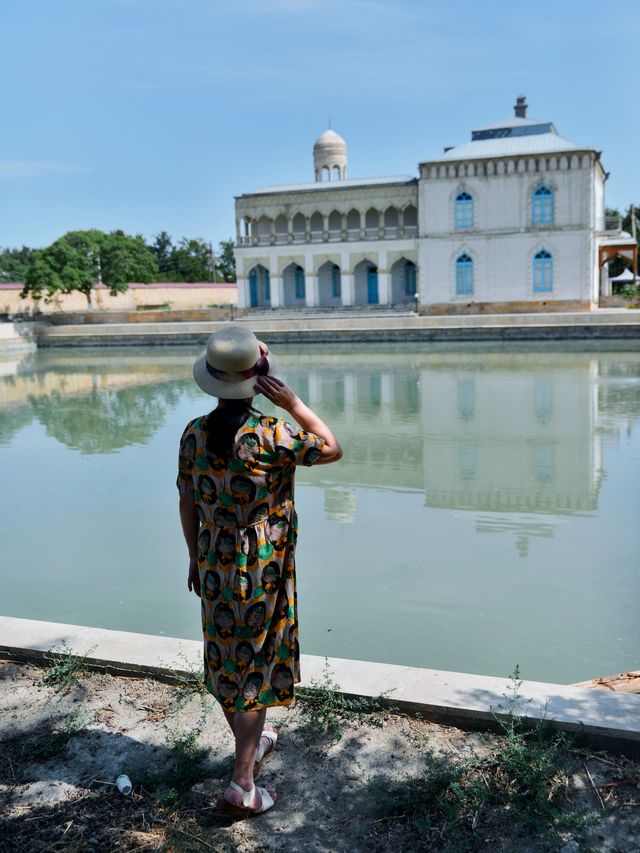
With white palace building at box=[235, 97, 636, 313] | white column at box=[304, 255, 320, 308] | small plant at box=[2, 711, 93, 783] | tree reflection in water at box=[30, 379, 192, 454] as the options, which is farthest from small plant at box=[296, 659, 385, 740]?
white column at box=[304, 255, 320, 308]

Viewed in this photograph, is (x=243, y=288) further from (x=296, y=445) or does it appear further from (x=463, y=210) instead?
(x=296, y=445)

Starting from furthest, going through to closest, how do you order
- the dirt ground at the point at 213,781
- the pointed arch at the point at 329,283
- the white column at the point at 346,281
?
1. the pointed arch at the point at 329,283
2. the white column at the point at 346,281
3. the dirt ground at the point at 213,781

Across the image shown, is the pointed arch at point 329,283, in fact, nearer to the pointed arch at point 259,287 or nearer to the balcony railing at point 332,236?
the balcony railing at point 332,236

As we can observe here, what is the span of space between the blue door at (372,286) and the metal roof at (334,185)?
375 cm

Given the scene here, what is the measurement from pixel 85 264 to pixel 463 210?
1733 centimetres

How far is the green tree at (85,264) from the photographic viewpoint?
118 feet

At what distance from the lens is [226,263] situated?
5997 centimetres

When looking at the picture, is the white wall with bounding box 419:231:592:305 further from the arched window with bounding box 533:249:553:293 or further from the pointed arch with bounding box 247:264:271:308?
the pointed arch with bounding box 247:264:271:308

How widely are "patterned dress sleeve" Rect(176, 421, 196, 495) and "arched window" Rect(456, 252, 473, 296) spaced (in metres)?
32.3

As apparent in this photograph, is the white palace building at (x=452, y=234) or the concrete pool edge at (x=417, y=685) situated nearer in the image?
the concrete pool edge at (x=417, y=685)

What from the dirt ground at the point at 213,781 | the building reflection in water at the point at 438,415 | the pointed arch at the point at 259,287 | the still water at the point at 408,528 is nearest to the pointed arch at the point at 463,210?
the pointed arch at the point at 259,287

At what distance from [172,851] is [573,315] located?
77.3 feet

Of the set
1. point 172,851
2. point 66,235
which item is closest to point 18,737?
point 172,851

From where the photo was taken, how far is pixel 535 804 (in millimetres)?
2258
